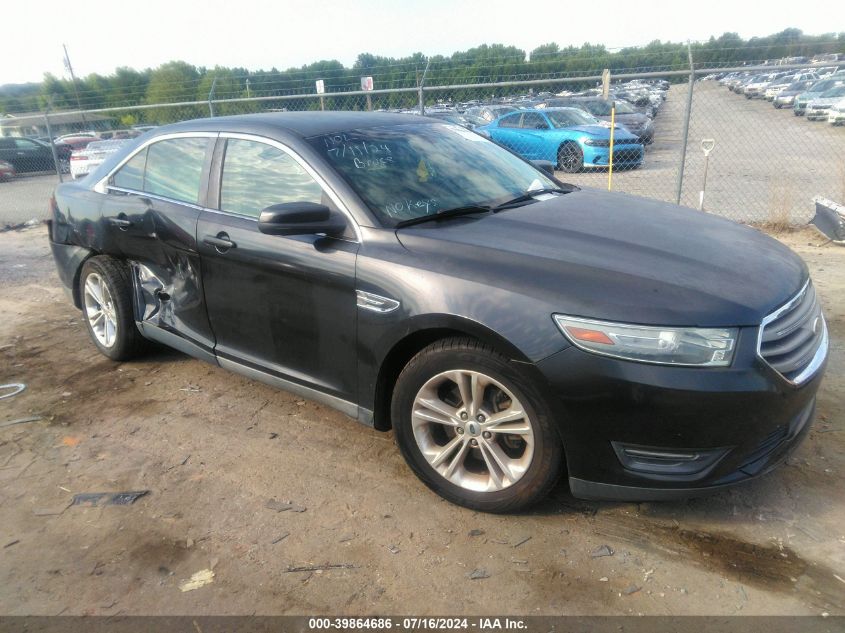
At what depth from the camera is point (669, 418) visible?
2.38 m

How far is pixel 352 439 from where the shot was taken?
3.58 metres

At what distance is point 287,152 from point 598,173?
483 inches

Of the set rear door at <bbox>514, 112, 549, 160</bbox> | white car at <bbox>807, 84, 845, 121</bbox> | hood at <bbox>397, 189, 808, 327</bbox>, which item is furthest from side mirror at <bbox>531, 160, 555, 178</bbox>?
white car at <bbox>807, 84, 845, 121</bbox>

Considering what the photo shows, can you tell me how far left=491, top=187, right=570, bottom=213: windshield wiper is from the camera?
11.2 ft

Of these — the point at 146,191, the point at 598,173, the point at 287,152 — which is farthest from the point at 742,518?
the point at 598,173

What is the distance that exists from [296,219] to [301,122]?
928 mm

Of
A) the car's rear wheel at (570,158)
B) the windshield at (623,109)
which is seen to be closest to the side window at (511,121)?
the car's rear wheel at (570,158)

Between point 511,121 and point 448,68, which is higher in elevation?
point 448,68

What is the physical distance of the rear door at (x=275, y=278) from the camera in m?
3.10

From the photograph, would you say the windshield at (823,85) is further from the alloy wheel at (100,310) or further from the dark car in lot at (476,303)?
the alloy wheel at (100,310)

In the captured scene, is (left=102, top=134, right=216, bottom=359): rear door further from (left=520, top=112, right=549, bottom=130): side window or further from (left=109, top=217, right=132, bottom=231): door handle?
(left=520, top=112, right=549, bottom=130): side window

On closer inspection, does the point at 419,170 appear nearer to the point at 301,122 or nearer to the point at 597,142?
the point at 301,122

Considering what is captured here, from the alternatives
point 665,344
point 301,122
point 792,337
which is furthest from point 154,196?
point 792,337

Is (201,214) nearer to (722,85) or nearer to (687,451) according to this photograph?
(687,451)
